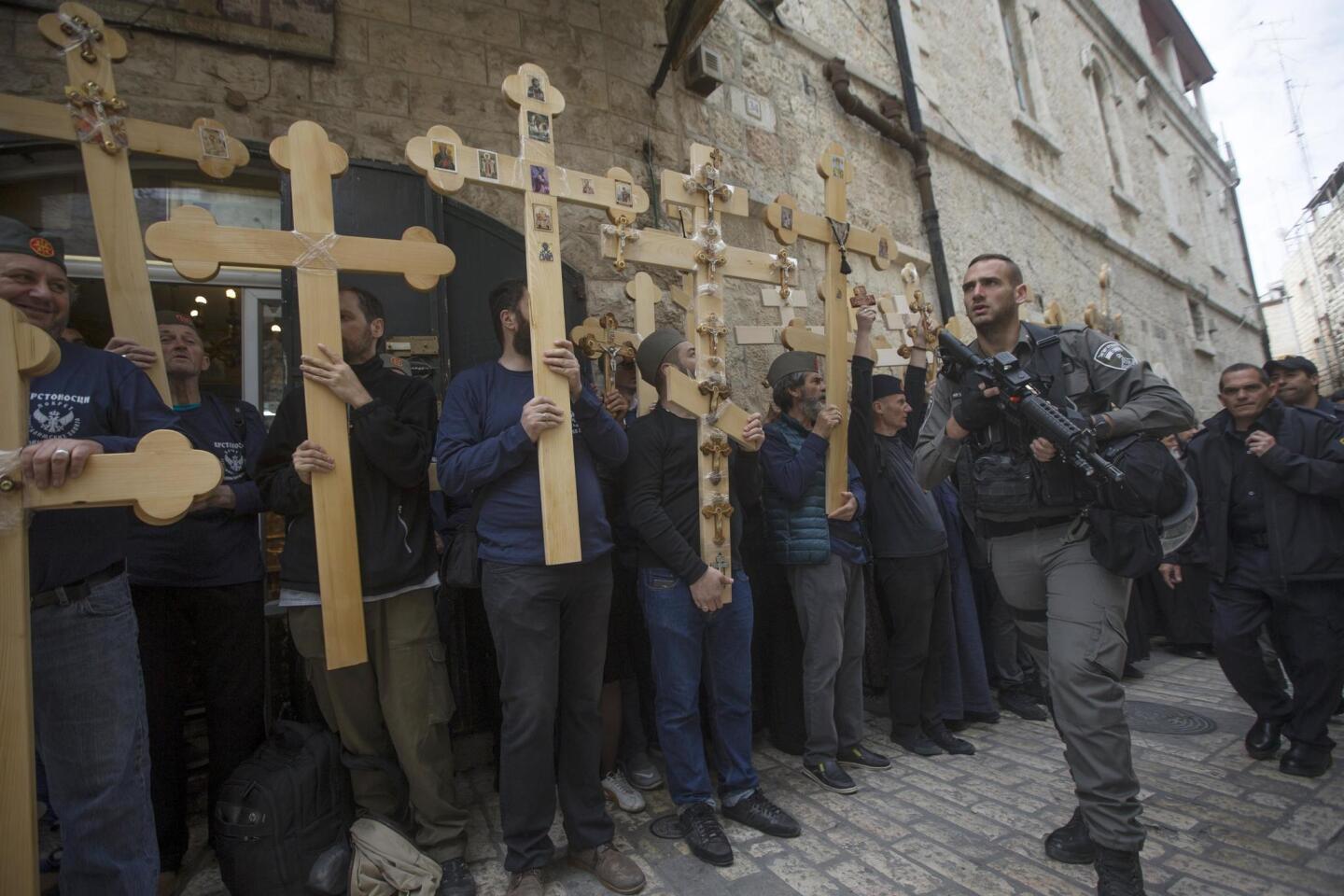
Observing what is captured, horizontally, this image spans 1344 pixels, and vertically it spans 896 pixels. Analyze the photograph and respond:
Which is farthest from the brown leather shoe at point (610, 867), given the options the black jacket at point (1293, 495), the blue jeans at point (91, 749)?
the black jacket at point (1293, 495)

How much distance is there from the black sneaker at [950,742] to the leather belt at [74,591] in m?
3.43

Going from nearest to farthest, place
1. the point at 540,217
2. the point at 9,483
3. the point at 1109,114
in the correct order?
1. the point at 9,483
2. the point at 540,217
3. the point at 1109,114

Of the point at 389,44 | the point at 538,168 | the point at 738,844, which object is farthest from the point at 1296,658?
the point at 389,44

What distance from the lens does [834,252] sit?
11.0 feet

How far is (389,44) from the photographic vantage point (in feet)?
12.9

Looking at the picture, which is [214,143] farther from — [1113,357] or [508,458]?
[1113,357]

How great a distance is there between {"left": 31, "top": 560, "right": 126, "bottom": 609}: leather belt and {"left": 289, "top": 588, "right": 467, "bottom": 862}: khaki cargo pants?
583mm

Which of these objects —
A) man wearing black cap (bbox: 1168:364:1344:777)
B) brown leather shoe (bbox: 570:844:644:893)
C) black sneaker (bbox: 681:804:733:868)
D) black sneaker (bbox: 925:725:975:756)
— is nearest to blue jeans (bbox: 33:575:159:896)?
brown leather shoe (bbox: 570:844:644:893)

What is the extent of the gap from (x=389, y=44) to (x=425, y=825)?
4.15 m

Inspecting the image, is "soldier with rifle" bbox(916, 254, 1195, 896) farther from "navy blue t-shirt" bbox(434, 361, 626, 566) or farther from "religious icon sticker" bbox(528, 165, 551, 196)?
"religious icon sticker" bbox(528, 165, 551, 196)

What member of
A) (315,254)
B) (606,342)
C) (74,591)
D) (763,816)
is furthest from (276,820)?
(606,342)

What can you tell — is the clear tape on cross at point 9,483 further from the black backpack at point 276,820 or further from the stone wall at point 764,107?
the stone wall at point 764,107

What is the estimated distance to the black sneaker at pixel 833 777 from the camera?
2828 millimetres

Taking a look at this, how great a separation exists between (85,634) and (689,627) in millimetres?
1826
